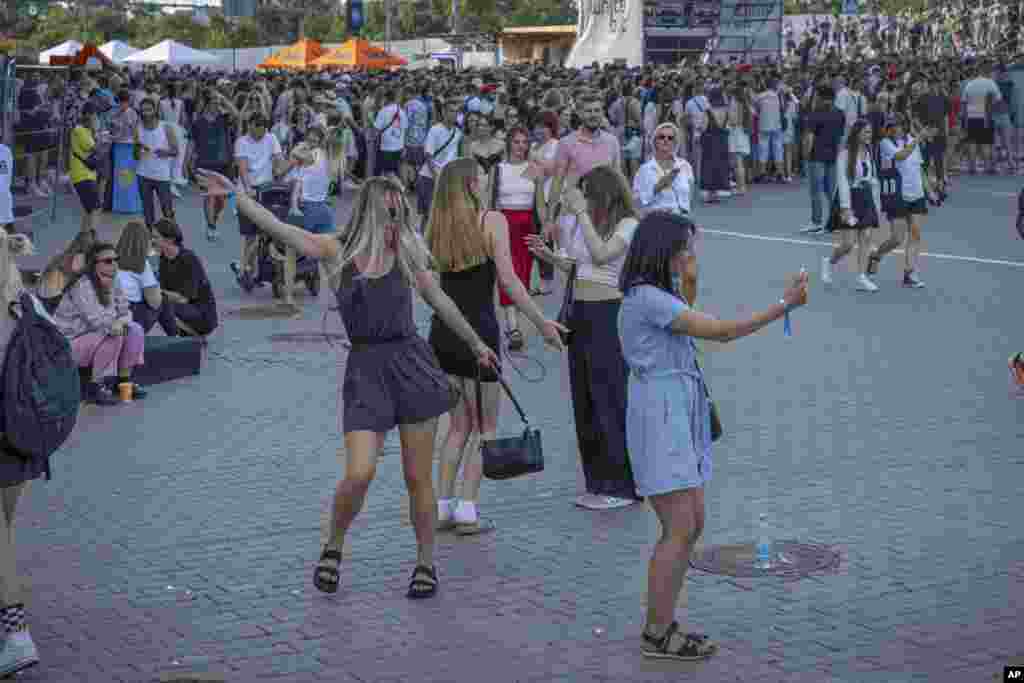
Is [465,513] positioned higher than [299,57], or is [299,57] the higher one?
[299,57]

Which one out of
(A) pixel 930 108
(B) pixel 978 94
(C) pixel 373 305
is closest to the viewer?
(C) pixel 373 305

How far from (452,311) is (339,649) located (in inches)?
61.6

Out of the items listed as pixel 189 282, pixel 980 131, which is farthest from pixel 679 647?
pixel 980 131

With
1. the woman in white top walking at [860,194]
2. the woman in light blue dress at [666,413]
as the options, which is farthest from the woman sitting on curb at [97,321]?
the woman in white top walking at [860,194]

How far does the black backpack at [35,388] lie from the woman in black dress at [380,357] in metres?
0.93

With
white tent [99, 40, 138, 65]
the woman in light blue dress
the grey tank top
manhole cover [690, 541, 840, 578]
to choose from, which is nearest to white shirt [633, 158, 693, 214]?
manhole cover [690, 541, 840, 578]

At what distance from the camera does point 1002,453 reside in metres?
9.42

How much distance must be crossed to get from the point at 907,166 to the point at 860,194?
59 centimetres

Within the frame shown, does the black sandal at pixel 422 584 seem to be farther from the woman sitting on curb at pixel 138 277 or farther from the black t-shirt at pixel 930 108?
the black t-shirt at pixel 930 108

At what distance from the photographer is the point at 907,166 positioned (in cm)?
1648

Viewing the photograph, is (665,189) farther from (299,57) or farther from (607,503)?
(299,57)

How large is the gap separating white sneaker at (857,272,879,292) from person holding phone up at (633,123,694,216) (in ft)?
12.4

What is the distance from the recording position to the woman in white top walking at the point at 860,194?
16.2 metres

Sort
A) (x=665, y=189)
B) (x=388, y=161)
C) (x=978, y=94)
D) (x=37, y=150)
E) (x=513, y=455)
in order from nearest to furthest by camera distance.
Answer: (x=513, y=455) < (x=665, y=189) < (x=37, y=150) < (x=388, y=161) < (x=978, y=94)
